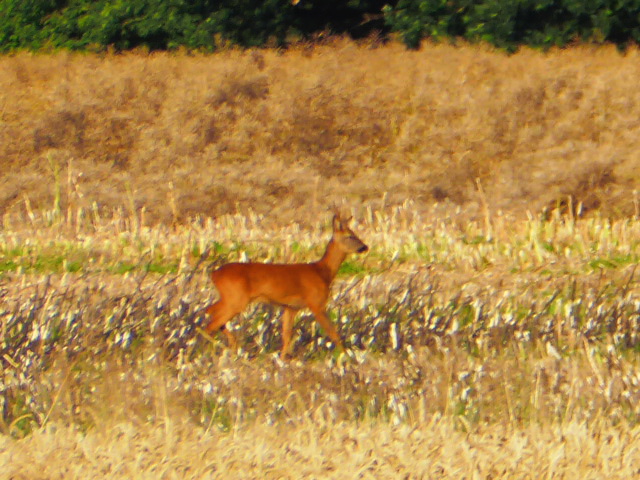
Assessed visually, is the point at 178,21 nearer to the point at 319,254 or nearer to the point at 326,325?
the point at 319,254

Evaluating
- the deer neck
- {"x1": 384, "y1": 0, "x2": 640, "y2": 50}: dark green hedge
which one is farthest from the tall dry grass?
the deer neck

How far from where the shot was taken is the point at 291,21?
81.4 feet

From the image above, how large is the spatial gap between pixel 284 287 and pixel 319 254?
4.55 m

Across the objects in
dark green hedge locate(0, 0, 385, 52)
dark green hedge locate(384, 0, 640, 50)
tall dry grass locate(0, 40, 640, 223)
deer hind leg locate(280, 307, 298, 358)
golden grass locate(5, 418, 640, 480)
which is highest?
golden grass locate(5, 418, 640, 480)

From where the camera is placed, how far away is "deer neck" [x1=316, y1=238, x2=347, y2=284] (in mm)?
7281

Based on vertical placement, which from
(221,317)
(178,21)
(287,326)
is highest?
(221,317)

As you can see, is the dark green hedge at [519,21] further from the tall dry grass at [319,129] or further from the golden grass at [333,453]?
the golden grass at [333,453]

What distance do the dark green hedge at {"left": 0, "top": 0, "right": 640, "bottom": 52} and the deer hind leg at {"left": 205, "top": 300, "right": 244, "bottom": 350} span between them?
625 inches

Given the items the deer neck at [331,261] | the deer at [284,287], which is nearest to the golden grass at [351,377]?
the deer at [284,287]

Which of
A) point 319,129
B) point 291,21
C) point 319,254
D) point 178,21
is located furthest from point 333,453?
point 291,21

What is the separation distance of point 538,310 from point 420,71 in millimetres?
14713

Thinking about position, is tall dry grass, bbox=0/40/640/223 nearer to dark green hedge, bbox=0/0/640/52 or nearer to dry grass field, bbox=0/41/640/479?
dry grass field, bbox=0/41/640/479

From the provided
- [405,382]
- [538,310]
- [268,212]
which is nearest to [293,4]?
[268,212]

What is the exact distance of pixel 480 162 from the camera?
1964 centimetres
